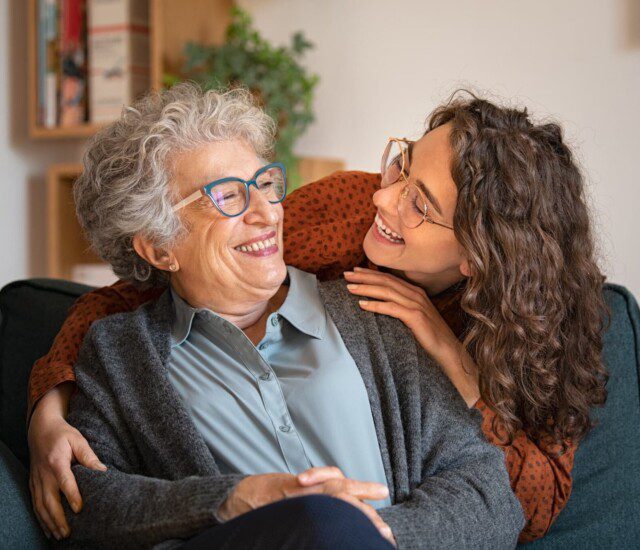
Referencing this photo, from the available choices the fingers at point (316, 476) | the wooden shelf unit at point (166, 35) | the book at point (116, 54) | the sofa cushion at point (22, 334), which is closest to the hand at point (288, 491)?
the fingers at point (316, 476)

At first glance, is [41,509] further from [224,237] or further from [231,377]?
[224,237]

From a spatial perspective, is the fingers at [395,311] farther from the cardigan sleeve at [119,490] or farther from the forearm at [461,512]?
the cardigan sleeve at [119,490]

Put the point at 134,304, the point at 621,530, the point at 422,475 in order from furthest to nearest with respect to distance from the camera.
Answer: the point at 134,304 → the point at 621,530 → the point at 422,475

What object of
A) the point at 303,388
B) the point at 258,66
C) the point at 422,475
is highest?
the point at 258,66

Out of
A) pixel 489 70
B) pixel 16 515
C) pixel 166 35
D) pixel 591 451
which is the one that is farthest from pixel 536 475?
pixel 166 35

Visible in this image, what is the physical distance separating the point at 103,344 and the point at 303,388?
402mm

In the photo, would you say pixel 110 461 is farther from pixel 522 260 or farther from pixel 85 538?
pixel 522 260

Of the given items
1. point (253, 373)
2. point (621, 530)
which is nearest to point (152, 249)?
point (253, 373)

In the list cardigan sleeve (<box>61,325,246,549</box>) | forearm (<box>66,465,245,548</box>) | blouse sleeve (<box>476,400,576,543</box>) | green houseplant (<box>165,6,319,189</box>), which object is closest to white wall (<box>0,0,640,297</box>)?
green houseplant (<box>165,6,319,189</box>)

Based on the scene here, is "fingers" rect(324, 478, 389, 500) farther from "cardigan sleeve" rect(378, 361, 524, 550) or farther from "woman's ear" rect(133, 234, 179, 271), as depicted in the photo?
"woman's ear" rect(133, 234, 179, 271)

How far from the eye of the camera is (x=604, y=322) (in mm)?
1763

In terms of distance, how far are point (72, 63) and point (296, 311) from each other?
7.65 feet

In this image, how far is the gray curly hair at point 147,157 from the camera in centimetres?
162

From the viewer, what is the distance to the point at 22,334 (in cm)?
195
